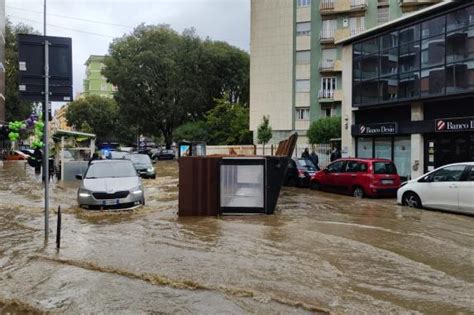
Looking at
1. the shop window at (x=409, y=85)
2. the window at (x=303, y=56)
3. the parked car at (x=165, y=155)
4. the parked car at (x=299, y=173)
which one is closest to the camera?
the parked car at (x=299, y=173)

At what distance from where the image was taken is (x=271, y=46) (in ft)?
154

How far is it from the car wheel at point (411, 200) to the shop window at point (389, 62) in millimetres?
9974

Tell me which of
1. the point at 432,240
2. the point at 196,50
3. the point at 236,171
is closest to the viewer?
the point at 432,240

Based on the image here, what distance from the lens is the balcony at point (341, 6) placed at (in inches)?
1746

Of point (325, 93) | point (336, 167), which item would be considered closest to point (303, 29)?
point (325, 93)

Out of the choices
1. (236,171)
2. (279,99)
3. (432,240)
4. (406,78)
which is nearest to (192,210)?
(236,171)

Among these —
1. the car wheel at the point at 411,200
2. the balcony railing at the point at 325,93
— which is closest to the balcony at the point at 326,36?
the balcony railing at the point at 325,93

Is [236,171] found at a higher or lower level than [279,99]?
lower

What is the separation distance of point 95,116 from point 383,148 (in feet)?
222

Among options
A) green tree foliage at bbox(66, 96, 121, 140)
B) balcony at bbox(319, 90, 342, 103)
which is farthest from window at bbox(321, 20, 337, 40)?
green tree foliage at bbox(66, 96, 121, 140)

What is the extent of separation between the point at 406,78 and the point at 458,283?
17846 mm

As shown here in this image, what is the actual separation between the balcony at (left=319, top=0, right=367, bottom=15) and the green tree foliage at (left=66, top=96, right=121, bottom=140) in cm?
4856

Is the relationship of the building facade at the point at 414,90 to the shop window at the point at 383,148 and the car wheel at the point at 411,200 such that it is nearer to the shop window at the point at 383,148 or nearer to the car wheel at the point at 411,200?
the shop window at the point at 383,148

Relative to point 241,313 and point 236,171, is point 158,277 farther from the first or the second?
point 236,171
